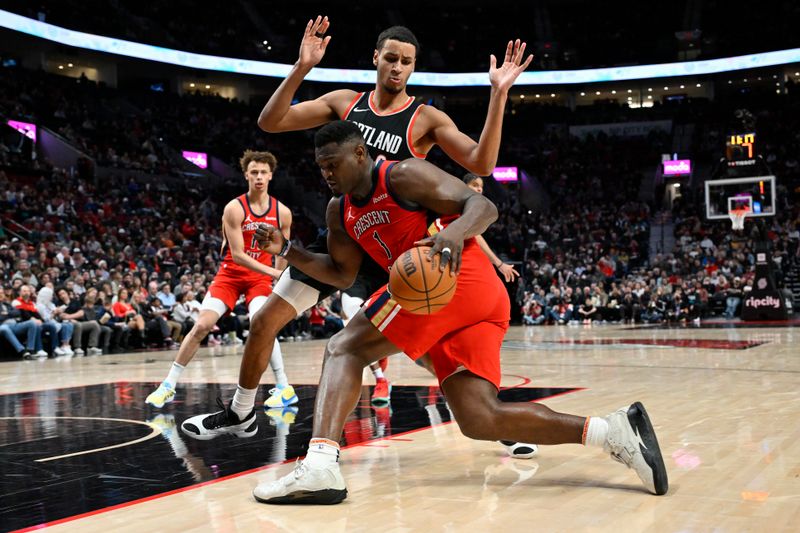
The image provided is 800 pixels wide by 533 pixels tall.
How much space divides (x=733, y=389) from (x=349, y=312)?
2995 mm

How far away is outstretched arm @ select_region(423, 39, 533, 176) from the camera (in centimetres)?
372

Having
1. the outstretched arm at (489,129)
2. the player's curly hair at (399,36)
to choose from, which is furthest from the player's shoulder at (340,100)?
the outstretched arm at (489,129)

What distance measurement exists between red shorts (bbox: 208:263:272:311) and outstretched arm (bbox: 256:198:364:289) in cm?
251

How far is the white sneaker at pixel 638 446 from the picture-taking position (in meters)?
3.00

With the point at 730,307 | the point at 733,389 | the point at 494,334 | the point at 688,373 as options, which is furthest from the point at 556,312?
the point at 494,334

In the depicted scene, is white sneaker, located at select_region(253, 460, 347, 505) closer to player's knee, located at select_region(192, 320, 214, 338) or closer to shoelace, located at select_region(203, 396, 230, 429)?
shoelace, located at select_region(203, 396, 230, 429)

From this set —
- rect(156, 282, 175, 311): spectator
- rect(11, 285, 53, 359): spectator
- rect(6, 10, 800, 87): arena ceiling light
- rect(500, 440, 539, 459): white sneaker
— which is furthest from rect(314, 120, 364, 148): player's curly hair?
rect(6, 10, 800, 87): arena ceiling light

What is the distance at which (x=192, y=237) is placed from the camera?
869 inches

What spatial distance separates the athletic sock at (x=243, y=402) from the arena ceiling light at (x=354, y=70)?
2524cm

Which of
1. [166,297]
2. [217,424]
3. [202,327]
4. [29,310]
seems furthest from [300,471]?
[166,297]

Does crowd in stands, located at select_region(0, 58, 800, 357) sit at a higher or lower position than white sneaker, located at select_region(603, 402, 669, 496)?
higher

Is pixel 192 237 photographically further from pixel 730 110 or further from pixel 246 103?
pixel 730 110

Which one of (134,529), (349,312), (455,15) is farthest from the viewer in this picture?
(455,15)

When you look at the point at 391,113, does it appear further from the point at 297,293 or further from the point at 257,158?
the point at 257,158
